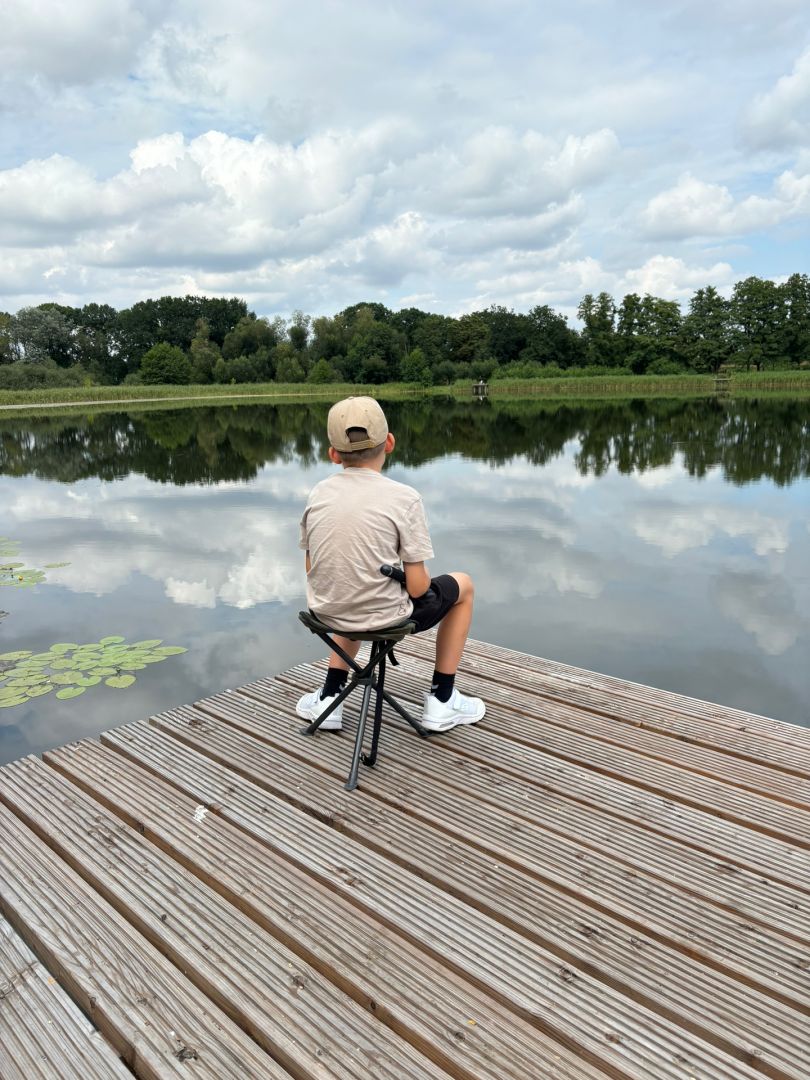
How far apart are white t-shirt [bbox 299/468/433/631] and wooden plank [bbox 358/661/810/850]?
934mm

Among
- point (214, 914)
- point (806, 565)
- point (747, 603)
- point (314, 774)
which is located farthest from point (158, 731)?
point (806, 565)

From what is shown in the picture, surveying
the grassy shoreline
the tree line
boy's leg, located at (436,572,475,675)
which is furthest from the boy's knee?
the tree line

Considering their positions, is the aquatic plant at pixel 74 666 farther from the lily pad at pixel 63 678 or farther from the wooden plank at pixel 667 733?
the wooden plank at pixel 667 733

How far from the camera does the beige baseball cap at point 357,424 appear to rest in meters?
2.81

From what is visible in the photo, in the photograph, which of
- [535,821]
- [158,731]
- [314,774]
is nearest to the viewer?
[535,821]

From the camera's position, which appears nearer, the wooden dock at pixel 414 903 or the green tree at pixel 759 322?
the wooden dock at pixel 414 903

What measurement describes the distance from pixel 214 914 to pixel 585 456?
1504 cm

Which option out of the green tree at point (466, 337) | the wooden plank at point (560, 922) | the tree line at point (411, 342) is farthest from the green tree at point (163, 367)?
the wooden plank at point (560, 922)

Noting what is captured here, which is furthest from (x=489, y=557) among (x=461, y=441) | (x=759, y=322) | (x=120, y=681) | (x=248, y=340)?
(x=248, y=340)

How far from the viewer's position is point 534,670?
416 cm

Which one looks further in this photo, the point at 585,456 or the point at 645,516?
the point at 585,456

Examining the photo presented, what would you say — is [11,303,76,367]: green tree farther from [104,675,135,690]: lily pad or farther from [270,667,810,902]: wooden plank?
[270,667,810,902]: wooden plank

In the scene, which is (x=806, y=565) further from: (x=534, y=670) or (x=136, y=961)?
(x=136, y=961)

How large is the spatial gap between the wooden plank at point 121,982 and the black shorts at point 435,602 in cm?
140
